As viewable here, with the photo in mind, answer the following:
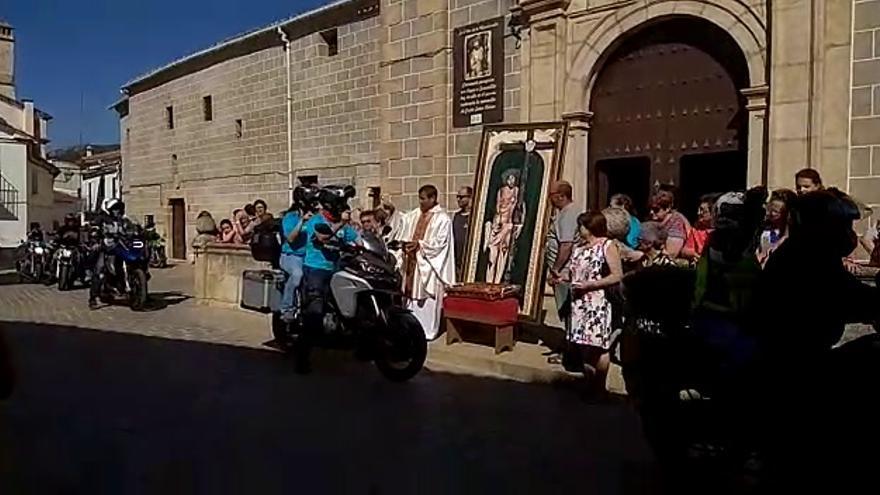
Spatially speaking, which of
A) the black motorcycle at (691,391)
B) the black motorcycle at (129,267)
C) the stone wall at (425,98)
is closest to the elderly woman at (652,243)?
the black motorcycle at (691,391)

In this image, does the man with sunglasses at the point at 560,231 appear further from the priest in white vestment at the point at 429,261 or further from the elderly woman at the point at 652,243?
the priest in white vestment at the point at 429,261

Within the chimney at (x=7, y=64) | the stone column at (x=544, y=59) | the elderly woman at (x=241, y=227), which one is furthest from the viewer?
the chimney at (x=7, y=64)

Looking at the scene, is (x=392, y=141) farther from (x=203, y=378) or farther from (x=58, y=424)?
(x=58, y=424)

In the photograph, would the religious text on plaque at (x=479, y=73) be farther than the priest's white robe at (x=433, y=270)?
Yes

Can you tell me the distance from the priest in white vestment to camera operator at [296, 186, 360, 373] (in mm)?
1499

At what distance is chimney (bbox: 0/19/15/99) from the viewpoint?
45.6m

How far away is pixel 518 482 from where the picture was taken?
183 inches

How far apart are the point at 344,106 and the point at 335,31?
71.1 inches

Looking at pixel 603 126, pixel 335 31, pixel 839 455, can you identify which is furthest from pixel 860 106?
pixel 335 31

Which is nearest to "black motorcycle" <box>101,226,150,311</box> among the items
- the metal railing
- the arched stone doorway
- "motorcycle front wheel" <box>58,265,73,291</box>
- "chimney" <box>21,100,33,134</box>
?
"motorcycle front wheel" <box>58,265,73,291</box>

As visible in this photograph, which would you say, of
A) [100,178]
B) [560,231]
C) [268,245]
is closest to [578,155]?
[560,231]

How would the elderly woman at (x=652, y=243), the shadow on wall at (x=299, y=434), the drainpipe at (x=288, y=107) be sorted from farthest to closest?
1. the drainpipe at (x=288, y=107)
2. the elderly woman at (x=652, y=243)
3. the shadow on wall at (x=299, y=434)

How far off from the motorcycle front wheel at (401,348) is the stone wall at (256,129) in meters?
12.1

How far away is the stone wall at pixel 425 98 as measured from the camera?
12891 mm
